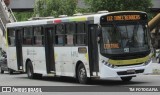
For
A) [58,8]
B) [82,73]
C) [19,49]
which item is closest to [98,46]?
[82,73]

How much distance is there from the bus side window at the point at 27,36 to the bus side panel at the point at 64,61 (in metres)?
2.98

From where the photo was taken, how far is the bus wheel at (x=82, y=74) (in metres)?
22.5

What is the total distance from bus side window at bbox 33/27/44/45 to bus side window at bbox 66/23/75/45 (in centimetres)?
251

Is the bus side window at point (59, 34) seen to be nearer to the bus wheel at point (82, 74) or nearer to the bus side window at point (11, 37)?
the bus wheel at point (82, 74)

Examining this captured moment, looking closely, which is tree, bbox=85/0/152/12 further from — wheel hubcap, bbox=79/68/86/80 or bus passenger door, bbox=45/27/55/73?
wheel hubcap, bbox=79/68/86/80

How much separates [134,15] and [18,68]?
9838mm

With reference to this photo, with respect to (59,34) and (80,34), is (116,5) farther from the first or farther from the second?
(80,34)

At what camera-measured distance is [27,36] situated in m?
28.0

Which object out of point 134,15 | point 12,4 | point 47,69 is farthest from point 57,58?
point 12,4

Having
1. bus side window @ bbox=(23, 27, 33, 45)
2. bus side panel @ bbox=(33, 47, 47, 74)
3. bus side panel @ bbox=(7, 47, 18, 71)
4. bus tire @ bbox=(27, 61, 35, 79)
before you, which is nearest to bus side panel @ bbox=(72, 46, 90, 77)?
bus side panel @ bbox=(33, 47, 47, 74)

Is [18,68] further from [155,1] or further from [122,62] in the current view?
[155,1]

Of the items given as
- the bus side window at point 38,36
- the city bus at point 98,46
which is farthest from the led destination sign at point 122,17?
the bus side window at point 38,36

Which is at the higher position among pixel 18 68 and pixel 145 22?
pixel 145 22

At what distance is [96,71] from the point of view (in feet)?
71.5
